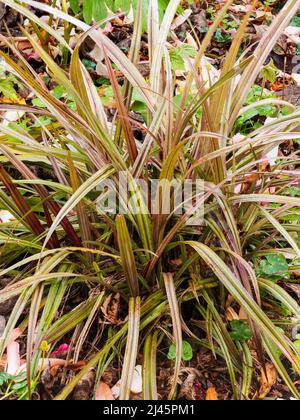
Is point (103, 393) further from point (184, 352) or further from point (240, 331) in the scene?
point (240, 331)

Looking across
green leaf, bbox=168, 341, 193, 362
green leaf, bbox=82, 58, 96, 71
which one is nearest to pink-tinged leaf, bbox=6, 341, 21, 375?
green leaf, bbox=168, 341, 193, 362

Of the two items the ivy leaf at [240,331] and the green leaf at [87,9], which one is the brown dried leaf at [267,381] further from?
the green leaf at [87,9]

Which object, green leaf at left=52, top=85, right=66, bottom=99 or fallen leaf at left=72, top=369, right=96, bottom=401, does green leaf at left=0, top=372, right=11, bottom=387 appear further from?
green leaf at left=52, top=85, right=66, bottom=99

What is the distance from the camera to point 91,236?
61.3 inches

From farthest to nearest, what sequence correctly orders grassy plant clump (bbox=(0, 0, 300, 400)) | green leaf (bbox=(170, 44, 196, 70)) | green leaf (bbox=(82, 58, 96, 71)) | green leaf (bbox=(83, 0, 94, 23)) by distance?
green leaf (bbox=(82, 58, 96, 71)) → green leaf (bbox=(170, 44, 196, 70)) → green leaf (bbox=(83, 0, 94, 23)) → grassy plant clump (bbox=(0, 0, 300, 400))

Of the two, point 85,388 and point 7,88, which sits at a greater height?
point 7,88

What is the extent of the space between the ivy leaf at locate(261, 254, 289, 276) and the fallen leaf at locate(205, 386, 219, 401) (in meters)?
0.34

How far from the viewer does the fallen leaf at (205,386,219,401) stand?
142cm

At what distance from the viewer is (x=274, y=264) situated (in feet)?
4.94

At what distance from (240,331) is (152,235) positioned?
346 mm

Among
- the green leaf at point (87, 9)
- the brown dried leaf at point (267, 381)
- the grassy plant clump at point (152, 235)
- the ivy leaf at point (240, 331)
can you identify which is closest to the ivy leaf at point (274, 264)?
the grassy plant clump at point (152, 235)

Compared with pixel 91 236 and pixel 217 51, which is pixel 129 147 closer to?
pixel 91 236

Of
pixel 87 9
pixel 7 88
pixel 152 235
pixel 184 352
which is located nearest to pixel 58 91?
pixel 7 88

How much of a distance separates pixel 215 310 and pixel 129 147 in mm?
505
